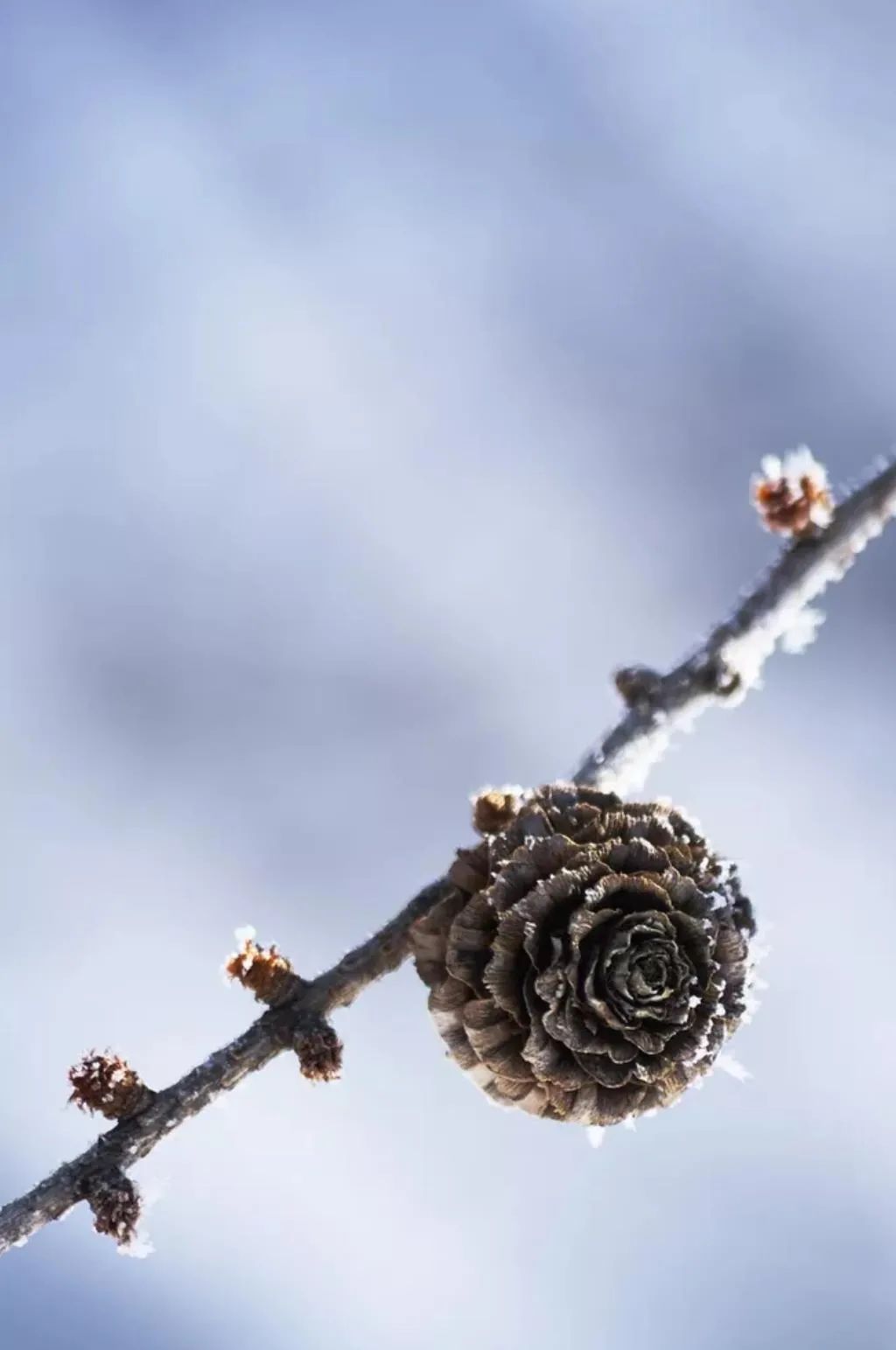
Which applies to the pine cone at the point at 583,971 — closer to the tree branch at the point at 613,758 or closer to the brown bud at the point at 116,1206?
the tree branch at the point at 613,758

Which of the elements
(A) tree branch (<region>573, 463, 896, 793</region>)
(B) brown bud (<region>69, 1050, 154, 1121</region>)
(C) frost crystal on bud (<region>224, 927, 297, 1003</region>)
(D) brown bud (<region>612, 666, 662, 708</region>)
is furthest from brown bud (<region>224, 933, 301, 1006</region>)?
(D) brown bud (<region>612, 666, 662, 708</region>)

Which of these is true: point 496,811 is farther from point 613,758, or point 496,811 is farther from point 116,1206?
point 116,1206

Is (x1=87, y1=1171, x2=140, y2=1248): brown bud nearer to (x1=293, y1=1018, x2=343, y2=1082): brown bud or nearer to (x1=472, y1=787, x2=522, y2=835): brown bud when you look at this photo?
(x1=293, y1=1018, x2=343, y2=1082): brown bud

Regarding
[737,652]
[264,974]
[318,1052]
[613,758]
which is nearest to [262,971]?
→ [264,974]

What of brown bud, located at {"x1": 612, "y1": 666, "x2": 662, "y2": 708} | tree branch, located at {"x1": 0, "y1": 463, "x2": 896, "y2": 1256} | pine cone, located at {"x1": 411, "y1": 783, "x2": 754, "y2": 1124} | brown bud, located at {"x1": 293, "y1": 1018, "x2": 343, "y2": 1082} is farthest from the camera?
brown bud, located at {"x1": 612, "y1": 666, "x2": 662, "y2": 708}

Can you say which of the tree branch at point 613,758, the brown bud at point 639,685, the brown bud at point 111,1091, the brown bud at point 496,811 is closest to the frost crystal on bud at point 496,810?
the brown bud at point 496,811

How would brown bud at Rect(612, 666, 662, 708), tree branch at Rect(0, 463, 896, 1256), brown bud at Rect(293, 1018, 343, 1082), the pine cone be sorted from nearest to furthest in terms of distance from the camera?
the pine cone < tree branch at Rect(0, 463, 896, 1256) < brown bud at Rect(293, 1018, 343, 1082) < brown bud at Rect(612, 666, 662, 708)
